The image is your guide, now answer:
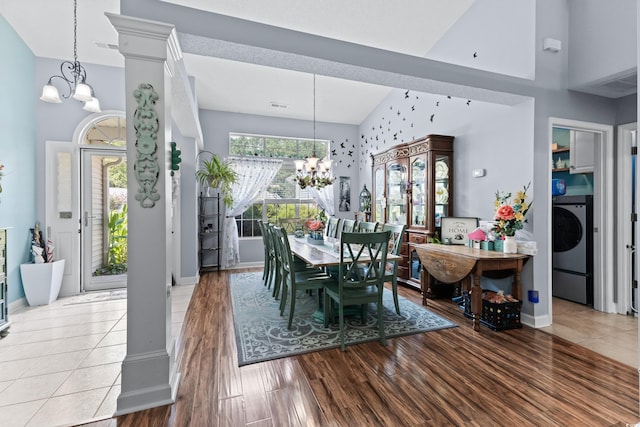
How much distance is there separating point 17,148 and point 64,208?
889 mm

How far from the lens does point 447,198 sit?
396 cm

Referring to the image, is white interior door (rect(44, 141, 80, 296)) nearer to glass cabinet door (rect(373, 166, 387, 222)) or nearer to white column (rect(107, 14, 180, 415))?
white column (rect(107, 14, 180, 415))

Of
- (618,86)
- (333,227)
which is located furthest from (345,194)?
(618,86)

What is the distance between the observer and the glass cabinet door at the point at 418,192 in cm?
412

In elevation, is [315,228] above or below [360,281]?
above

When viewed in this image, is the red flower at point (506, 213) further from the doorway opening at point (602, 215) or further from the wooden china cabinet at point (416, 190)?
the wooden china cabinet at point (416, 190)

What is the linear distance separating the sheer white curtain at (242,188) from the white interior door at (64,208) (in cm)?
217

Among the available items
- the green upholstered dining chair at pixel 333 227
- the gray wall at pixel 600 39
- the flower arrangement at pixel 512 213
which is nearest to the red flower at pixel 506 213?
the flower arrangement at pixel 512 213

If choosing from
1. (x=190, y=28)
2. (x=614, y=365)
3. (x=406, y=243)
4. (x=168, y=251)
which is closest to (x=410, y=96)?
(x=406, y=243)

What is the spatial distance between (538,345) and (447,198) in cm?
198

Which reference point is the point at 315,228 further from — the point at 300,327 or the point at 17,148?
the point at 17,148

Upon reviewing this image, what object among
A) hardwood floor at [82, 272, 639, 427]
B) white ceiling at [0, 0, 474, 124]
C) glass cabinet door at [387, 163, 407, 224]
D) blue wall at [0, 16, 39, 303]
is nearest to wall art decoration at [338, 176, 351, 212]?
glass cabinet door at [387, 163, 407, 224]

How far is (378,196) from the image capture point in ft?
17.4

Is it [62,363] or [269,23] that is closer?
[62,363]
